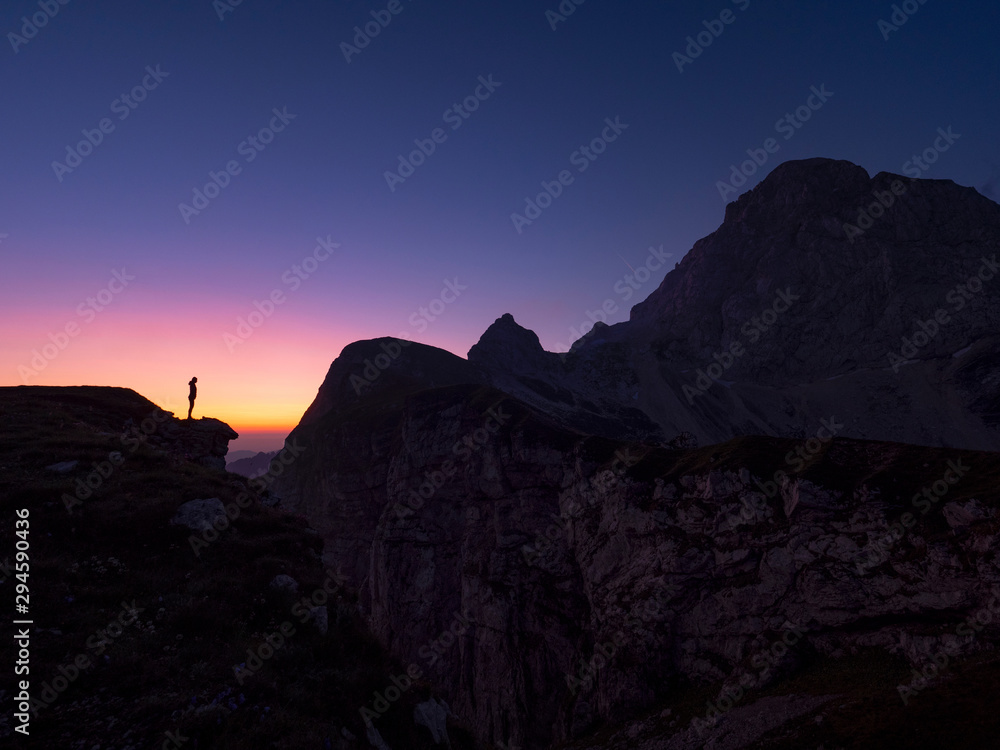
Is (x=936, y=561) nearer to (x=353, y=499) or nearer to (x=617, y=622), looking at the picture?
(x=617, y=622)

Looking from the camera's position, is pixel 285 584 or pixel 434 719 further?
pixel 285 584

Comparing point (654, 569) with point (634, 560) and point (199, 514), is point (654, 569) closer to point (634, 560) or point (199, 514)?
point (634, 560)

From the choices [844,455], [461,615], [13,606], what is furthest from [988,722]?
[461,615]

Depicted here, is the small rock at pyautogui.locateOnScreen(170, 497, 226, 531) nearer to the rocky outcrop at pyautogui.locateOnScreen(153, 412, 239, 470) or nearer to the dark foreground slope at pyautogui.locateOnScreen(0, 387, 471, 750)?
the dark foreground slope at pyautogui.locateOnScreen(0, 387, 471, 750)

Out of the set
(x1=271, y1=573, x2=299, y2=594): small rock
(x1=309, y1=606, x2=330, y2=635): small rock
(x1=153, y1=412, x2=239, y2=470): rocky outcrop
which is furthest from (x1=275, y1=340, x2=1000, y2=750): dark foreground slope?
(x1=153, y1=412, x2=239, y2=470): rocky outcrop

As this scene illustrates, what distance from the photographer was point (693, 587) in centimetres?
5012

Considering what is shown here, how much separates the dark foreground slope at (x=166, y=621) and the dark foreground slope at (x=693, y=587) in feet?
7.49

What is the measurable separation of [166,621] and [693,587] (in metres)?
49.8

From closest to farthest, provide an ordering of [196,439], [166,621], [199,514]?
[166,621] → [199,514] → [196,439]

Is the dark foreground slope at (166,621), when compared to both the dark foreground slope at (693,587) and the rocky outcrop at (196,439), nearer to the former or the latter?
the dark foreground slope at (693,587)

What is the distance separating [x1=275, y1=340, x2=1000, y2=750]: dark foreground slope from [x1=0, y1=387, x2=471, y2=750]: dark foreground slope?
2.28m

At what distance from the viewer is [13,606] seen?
12.5 metres

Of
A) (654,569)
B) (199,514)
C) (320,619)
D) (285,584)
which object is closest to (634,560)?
(654,569)

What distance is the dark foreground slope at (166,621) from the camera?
1061 cm
